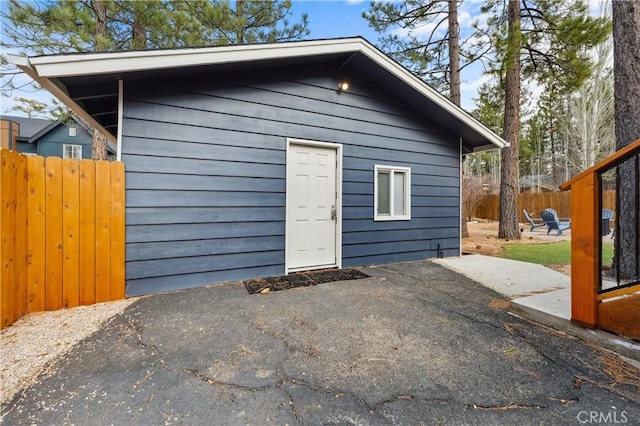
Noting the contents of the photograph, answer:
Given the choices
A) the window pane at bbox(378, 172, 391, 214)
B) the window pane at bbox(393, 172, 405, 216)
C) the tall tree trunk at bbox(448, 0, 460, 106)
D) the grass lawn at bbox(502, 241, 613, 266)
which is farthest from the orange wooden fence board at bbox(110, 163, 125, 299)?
the tall tree trunk at bbox(448, 0, 460, 106)

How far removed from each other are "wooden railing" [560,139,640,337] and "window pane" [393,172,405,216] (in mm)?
2925

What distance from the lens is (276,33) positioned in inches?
327

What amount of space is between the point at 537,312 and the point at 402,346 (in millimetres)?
1522

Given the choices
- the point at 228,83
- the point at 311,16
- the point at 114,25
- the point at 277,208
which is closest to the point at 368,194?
the point at 277,208

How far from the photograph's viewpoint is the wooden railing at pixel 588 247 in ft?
6.99

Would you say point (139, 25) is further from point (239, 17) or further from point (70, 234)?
point (70, 234)

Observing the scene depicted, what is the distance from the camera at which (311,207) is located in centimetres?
440

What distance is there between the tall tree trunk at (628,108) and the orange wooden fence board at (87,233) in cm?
623

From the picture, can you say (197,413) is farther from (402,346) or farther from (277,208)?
(277,208)

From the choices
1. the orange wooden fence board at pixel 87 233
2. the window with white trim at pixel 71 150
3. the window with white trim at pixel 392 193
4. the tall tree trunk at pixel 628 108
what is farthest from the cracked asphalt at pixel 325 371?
the window with white trim at pixel 71 150

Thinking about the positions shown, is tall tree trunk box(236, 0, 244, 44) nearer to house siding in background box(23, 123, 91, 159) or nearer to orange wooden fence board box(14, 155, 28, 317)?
orange wooden fence board box(14, 155, 28, 317)

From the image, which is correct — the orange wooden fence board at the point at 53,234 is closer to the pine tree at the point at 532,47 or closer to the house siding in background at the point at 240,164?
the house siding in background at the point at 240,164

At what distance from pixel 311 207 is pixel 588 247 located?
10.5 ft

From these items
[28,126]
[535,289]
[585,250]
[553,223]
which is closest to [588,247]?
[585,250]
